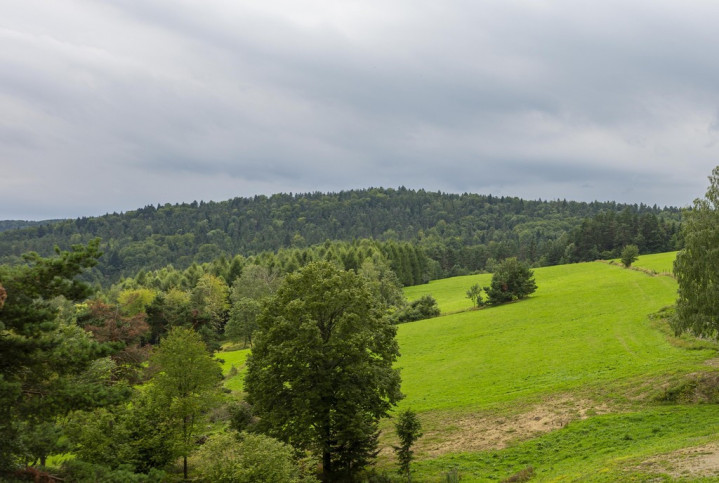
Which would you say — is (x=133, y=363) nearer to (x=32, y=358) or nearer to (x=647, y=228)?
(x=32, y=358)

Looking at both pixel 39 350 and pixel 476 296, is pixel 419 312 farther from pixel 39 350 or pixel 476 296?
pixel 39 350

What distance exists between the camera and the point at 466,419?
3416 cm

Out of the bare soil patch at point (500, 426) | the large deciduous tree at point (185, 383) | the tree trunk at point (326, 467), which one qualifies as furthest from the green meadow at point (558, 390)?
the large deciduous tree at point (185, 383)

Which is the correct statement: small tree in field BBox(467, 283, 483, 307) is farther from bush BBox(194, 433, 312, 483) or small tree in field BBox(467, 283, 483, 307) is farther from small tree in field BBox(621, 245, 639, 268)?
bush BBox(194, 433, 312, 483)

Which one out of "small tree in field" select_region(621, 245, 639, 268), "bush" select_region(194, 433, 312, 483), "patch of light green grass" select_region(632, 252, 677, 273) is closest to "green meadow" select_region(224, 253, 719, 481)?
"bush" select_region(194, 433, 312, 483)

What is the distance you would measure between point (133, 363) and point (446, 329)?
38439mm

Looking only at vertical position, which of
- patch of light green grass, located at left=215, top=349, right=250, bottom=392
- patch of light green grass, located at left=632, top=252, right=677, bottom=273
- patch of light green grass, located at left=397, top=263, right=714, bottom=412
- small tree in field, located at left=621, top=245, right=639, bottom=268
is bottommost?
patch of light green grass, located at left=215, top=349, right=250, bottom=392

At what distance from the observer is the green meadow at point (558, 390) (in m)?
24.1

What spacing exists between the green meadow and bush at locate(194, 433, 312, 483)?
8.44 metres

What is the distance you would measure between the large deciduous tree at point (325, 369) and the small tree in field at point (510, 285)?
51.5m

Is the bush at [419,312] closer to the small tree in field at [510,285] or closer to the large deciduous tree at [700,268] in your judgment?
the small tree in field at [510,285]

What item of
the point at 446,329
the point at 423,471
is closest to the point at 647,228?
the point at 446,329

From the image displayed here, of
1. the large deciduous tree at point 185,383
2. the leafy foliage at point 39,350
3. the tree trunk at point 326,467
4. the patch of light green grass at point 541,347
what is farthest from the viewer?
the patch of light green grass at point 541,347

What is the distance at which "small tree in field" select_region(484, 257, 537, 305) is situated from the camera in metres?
77.1
